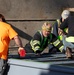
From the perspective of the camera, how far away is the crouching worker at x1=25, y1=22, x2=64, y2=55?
8242mm

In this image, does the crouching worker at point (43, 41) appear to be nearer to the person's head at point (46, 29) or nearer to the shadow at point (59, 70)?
the person's head at point (46, 29)

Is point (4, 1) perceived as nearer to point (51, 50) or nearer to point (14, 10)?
A: point (14, 10)

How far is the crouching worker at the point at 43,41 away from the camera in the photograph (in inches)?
324

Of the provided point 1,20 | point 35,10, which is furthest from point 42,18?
point 1,20

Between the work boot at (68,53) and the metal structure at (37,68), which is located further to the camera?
the work boot at (68,53)

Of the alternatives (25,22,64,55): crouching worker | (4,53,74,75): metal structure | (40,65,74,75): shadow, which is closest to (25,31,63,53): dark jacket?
(25,22,64,55): crouching worker

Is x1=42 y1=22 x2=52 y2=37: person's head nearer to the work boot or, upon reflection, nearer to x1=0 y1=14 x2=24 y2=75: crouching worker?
the work boot

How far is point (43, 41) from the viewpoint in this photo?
838 centimetres

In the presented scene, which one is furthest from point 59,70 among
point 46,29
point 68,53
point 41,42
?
point 41,42

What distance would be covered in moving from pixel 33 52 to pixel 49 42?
36 centimetres

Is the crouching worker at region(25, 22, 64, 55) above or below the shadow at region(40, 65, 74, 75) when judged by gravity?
below

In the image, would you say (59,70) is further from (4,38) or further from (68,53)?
(68,53)

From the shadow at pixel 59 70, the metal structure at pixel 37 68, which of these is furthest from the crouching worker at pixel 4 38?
the shadow at pixel 59 70

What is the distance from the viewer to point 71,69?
A: 5414 mm
